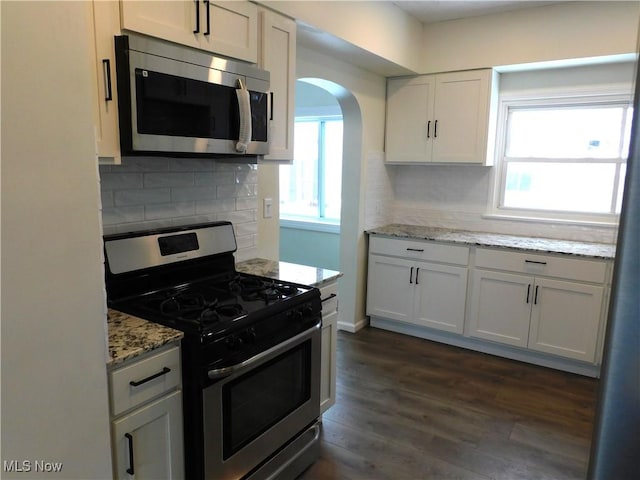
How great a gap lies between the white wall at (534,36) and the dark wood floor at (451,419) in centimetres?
234

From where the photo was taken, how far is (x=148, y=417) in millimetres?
1499

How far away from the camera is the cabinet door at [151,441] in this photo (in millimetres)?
1424

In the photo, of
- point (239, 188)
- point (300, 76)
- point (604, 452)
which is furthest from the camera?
point (300, 76)

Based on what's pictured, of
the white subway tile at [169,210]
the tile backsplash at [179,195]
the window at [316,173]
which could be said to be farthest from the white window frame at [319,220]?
the white subway tile at [169,210]

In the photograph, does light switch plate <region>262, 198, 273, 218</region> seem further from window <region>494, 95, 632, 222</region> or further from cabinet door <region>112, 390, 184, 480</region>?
window <region>494, 95, 632, 222</region>

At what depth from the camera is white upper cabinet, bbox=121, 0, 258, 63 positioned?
5.41 feet

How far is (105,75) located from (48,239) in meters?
0.76

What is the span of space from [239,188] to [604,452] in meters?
2.20

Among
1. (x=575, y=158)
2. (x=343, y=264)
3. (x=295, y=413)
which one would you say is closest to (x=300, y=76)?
A: (x=343, y=264)

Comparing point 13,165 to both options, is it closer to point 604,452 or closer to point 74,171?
point 74,171

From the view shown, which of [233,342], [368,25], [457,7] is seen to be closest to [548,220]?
[457,7]

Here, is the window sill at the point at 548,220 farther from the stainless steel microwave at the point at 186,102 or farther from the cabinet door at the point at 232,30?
the cabinet door at the point at 232,30

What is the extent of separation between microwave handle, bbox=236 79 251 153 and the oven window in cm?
95

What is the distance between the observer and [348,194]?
3.91 meters
